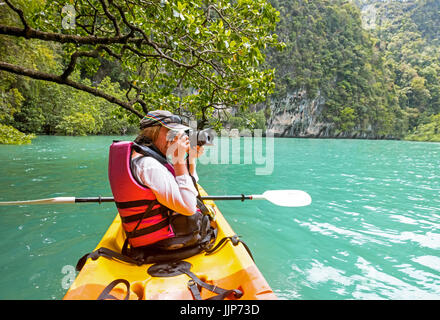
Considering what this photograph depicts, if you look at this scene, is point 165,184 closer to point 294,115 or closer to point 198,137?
point 198,137

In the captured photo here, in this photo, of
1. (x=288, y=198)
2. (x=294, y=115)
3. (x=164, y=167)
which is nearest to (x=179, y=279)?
(x=164, y=167)

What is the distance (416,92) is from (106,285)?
81667 mm

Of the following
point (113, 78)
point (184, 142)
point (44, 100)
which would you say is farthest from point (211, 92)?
point (113, 78)

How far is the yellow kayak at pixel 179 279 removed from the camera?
57.1 inches

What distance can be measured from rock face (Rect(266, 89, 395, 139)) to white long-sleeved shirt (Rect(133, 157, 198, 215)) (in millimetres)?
48128

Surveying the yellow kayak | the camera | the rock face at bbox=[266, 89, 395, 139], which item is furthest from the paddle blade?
the rock face at bbox=[266, 89, 395, 139]

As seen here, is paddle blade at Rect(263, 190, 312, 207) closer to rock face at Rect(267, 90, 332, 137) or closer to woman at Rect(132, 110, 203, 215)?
woman at Rect(132, 110, 203, 215)

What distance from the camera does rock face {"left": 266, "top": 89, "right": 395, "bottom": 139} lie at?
48.8m

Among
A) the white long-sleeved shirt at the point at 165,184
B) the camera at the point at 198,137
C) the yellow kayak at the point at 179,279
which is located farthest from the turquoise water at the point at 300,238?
the camera at the point at 198,137

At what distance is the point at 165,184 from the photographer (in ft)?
4.93

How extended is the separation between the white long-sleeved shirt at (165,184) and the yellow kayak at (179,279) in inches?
19.3

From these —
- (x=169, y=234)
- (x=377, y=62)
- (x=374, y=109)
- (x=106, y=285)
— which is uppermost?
(x=377, y=62)

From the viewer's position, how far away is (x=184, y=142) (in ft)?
5.42
